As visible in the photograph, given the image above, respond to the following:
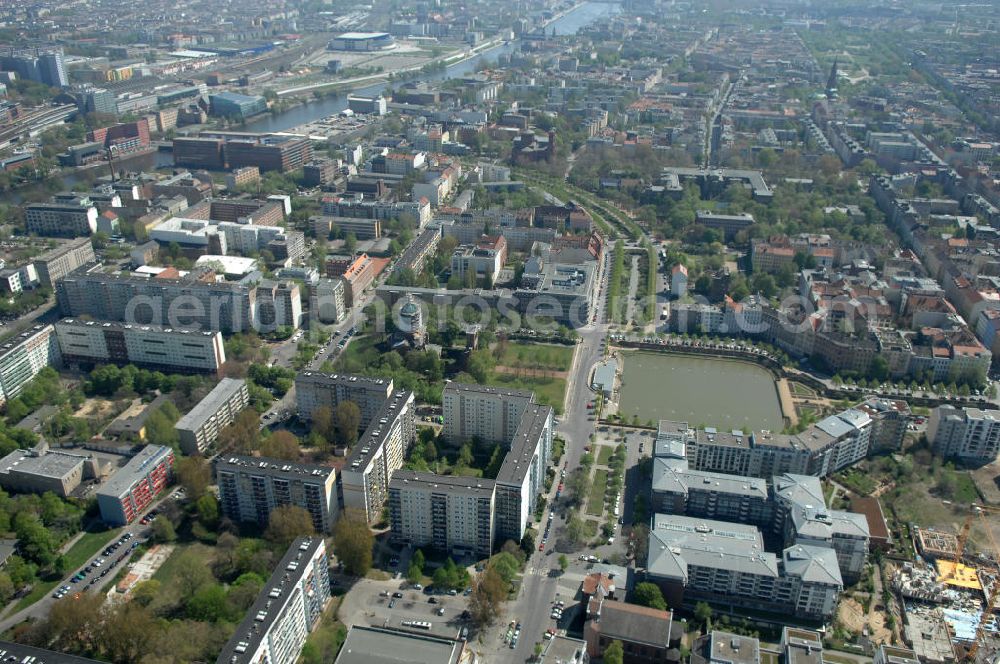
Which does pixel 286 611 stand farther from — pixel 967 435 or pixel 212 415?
pixel 967 435

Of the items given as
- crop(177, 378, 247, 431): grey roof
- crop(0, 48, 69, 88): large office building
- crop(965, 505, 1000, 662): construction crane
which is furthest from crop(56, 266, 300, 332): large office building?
crop(0, 48, 69, 88): large office building

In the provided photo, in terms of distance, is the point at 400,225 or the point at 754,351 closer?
the point at 754,351

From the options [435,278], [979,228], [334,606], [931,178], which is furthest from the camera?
[931,178]

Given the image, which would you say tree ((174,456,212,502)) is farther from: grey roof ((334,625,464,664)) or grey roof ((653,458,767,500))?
grey roof ((653,458,767,500))

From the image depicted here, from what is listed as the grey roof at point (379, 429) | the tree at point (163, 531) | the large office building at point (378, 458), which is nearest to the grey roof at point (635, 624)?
the large office building at point (378, 458)

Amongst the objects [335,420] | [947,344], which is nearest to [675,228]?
[947,344]

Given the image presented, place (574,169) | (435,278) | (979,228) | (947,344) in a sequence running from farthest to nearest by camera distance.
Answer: (574,169)
(979,228)
(435,278)
(947,344)

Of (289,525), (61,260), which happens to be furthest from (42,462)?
(61,260)

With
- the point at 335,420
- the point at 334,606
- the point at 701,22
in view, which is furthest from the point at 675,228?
the point at 701,22

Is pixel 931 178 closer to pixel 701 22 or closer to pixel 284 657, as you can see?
pixel 284 657
